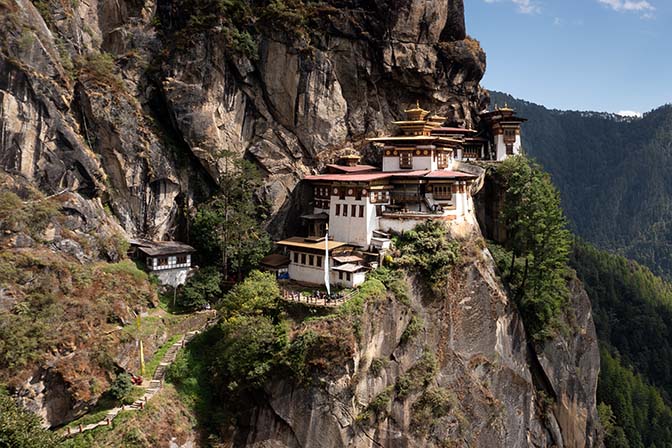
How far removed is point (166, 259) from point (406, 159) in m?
21.4

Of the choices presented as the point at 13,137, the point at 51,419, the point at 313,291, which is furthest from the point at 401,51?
the point at 51,419

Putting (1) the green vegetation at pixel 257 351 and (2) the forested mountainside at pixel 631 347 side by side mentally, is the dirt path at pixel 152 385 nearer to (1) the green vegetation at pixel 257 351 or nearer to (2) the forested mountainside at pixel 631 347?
(1) the green vegetation at pixel 257 351

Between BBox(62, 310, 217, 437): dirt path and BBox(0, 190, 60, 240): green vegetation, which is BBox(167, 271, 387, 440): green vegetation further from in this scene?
BBox(0, 190, 60, 240): green vegetation

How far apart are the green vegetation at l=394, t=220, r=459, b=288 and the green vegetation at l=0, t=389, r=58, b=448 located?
22743 millimetres

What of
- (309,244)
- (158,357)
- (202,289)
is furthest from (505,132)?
(158,357)

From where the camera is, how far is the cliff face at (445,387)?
3016 centimetres

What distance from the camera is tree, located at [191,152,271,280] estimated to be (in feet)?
132

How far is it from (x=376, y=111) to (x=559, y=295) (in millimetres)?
24515

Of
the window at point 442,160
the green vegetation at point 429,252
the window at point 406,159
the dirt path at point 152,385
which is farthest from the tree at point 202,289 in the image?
the window at point 442,160

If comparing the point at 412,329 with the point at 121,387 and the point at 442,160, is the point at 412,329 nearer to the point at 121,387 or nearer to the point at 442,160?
the point at 442,160

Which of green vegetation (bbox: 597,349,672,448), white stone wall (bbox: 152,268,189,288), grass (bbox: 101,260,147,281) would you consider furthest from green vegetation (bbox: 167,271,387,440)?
green vegetation (bbox: 597,349,672,448)

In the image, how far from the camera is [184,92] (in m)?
41.8

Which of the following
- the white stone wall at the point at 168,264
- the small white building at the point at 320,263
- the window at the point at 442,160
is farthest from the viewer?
the window at the point at 442,160

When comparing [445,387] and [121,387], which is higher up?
[121,387]
